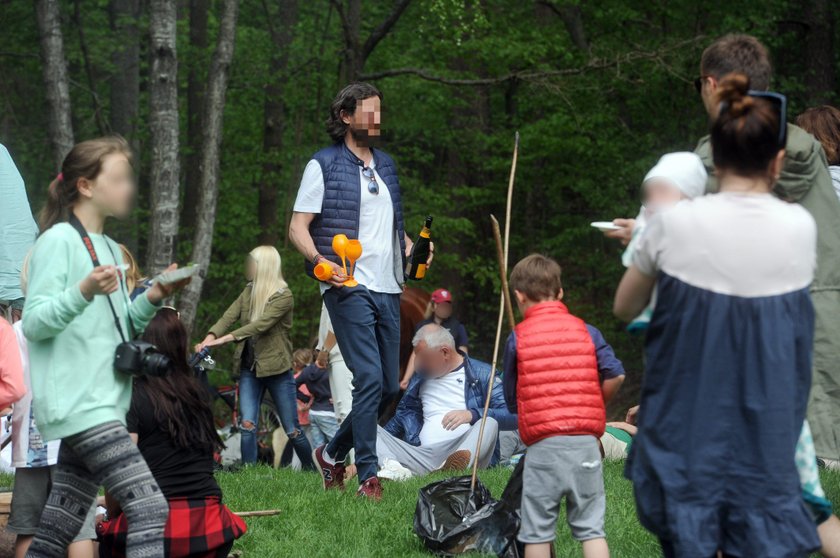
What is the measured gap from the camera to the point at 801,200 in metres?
4.04

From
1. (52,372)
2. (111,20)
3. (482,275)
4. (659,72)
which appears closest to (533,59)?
(659,72)

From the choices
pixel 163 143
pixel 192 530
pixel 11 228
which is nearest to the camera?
pixel 192 530

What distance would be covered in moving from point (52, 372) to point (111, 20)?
1982 centimetres

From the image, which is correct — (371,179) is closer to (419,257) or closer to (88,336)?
(419,257)

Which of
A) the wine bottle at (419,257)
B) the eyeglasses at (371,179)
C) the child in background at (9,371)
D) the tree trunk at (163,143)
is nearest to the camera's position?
the child in background at (9,371)

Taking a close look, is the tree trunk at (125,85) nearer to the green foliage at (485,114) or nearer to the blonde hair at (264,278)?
the green foliage at (485,114)

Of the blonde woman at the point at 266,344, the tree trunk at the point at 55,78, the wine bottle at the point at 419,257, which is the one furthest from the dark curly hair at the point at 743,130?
the tree trunk at the point at 55,78

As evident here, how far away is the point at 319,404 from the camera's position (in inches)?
461

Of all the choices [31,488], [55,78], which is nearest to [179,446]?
[31,488]

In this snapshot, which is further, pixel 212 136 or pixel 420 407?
pixel 212 136

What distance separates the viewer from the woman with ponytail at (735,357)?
294 cm

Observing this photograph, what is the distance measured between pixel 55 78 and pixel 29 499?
31.4 feet

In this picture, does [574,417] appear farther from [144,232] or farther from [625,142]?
[144,232]

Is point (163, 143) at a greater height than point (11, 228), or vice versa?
point (163, 143)
